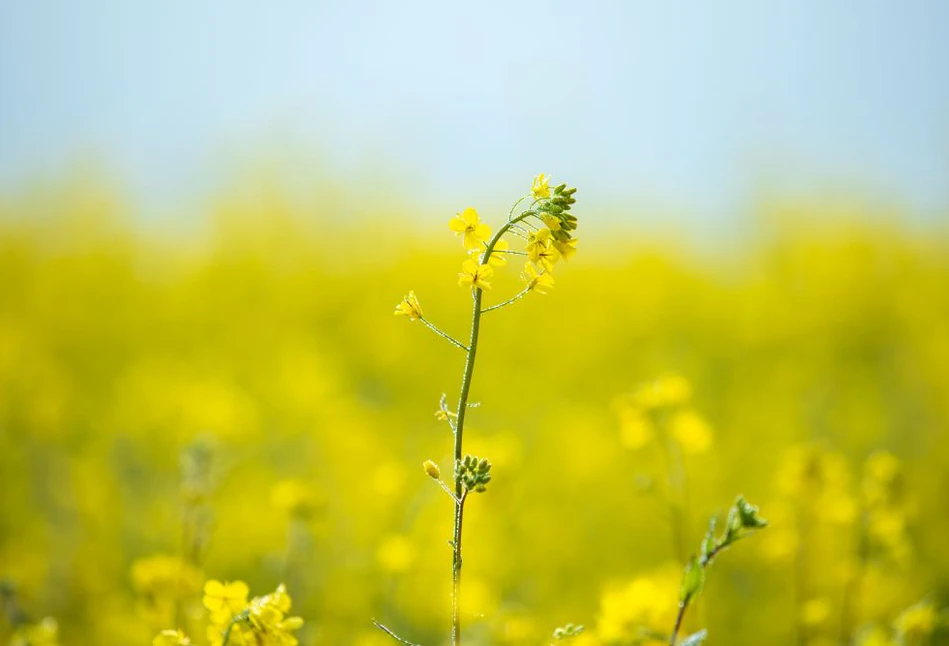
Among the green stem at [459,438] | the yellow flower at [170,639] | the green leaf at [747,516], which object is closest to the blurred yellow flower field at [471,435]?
the yellow flower at [170,639]

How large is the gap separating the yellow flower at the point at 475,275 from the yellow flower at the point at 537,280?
128mm

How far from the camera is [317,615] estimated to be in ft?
14.2

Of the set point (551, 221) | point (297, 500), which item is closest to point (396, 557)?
point (297, 500)

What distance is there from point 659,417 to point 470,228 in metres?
1.69

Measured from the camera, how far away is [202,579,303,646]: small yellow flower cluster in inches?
71.7

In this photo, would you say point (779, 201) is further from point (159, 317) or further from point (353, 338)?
point (159, 317)

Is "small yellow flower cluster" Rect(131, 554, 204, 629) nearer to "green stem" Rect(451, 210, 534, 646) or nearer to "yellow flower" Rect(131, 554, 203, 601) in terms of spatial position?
"yellow flower" Rect(131, 554, 203, 601)

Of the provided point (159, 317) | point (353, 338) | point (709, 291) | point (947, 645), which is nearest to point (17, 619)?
point (947, 645)

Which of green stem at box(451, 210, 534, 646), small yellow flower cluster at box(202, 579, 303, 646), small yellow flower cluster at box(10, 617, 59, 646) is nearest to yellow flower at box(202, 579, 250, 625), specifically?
small yellow flower cluster at box(202, 579, 303, 646)

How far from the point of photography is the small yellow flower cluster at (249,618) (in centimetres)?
182

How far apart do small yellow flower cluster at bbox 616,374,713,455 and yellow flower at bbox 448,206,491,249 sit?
1.51m

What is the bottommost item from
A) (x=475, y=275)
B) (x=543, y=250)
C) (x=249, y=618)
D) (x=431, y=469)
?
(x=249, y=618)

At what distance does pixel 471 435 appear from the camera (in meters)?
5.03

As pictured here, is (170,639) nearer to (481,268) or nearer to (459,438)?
(459,438)
